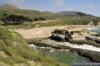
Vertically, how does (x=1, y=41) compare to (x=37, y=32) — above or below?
above

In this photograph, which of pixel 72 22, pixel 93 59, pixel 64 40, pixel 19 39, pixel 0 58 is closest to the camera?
pixel 0 58

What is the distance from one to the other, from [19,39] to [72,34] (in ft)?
247

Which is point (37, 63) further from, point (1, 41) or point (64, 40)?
point (64, 40)

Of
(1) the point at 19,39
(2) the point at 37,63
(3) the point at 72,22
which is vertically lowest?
(3) the point at 72,22

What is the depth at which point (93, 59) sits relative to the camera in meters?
50.2

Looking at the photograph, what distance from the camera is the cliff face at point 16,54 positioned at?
12.3 m

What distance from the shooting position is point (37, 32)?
106 metres

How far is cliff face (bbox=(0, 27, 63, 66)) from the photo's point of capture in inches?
484

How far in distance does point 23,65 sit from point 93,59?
38.9 metres

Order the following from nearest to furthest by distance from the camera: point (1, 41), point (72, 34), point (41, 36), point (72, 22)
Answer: point (1, 41), point (72, 34), point (41, 36), point (72, 22)

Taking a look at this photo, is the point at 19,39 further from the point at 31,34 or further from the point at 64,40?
the point at 31,34

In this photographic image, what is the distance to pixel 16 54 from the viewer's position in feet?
43.0

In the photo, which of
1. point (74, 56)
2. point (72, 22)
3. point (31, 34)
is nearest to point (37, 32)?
point (31, 34)

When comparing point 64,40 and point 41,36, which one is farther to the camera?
point 41,36
